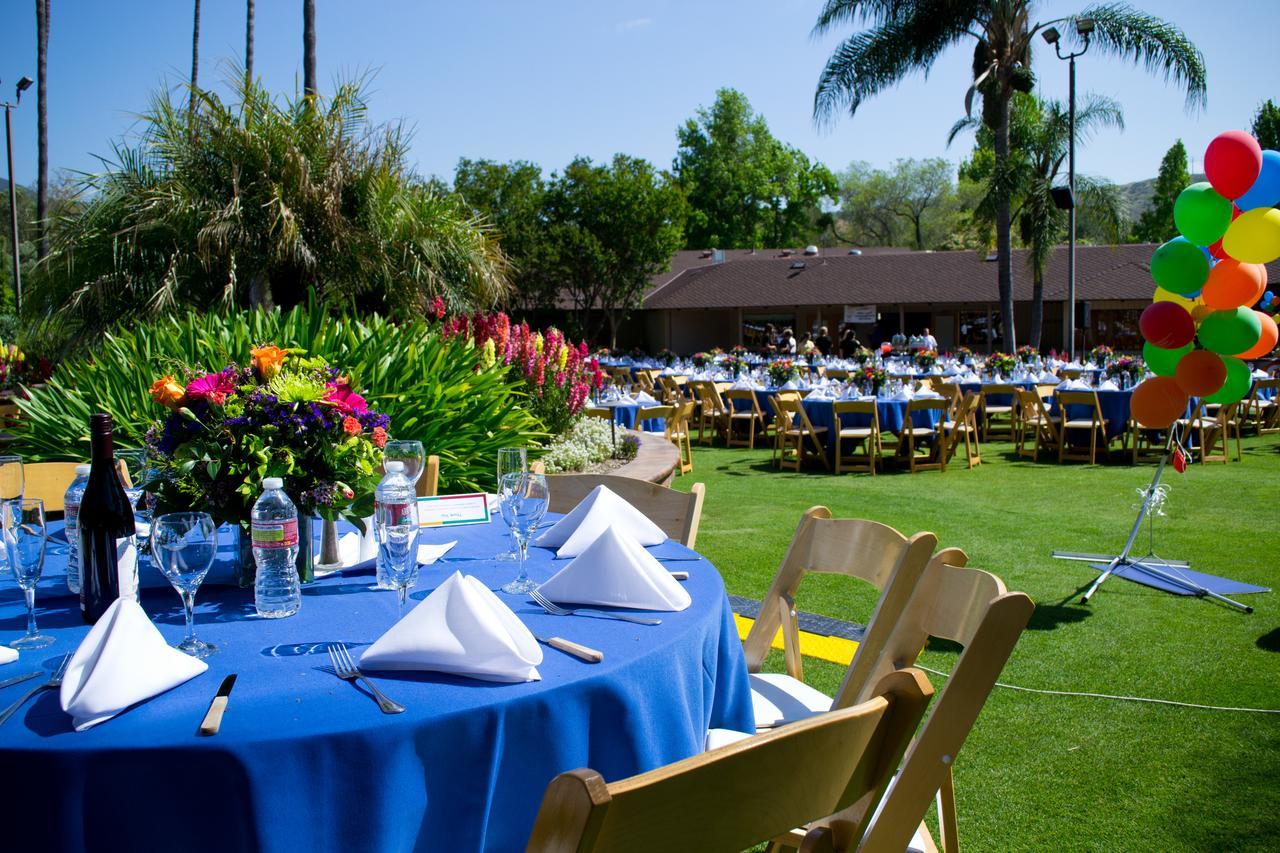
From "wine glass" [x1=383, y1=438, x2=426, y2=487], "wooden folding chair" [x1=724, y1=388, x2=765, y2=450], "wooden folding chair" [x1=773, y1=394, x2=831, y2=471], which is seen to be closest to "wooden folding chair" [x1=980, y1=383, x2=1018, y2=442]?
"wooden folding chair" [x1=773, y1=394, x2=831, y2=471]

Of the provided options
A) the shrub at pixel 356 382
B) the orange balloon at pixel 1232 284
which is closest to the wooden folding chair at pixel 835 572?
the shrub at pixel 356 382

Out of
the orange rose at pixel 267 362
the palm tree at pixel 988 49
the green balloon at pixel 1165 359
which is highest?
→ the palm tree at pixel 988 49

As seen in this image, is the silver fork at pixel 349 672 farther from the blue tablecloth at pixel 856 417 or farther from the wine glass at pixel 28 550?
the blue tablecloth at pixel 856 417

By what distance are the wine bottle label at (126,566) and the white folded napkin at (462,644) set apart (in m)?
0.75

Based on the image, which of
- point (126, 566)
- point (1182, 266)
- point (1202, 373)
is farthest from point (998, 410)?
point (126, 566)

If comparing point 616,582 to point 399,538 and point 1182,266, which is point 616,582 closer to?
point 399,538

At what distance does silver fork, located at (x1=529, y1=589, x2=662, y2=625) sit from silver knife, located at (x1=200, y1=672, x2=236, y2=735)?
80cm

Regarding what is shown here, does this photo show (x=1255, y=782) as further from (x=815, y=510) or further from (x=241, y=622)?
(x=241, y=622)

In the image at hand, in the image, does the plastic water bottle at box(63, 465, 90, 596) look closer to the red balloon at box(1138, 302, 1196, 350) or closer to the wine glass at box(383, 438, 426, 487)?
the wine glass at box(383, 438, 426, 487)

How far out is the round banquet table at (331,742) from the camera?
163 cm

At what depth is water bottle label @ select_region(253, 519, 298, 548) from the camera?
2330 millimetres

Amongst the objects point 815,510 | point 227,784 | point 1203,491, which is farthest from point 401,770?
point 1203,491

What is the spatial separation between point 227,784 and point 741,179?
65.2m

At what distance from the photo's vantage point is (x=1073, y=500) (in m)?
9.45
